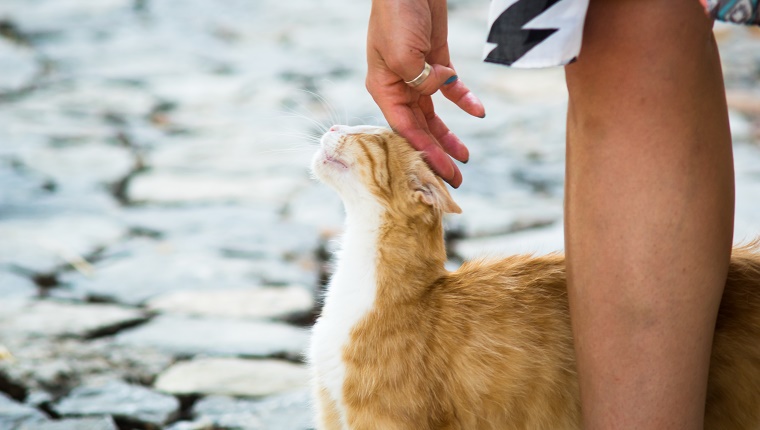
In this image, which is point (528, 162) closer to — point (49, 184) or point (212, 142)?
point (212, 142)

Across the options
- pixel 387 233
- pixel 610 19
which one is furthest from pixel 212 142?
pixel 610 19

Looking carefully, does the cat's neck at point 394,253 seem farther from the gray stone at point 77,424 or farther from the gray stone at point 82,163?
the gray stone at point 82,163

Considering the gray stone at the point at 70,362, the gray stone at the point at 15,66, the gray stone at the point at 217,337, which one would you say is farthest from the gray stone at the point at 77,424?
the gray stone at the point at 15,66

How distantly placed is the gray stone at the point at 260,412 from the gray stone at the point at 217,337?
0.23 m

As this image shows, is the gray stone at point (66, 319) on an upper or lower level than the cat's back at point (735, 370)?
lower

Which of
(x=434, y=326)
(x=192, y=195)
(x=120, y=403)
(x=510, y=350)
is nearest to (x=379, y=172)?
(x=434, y=326)

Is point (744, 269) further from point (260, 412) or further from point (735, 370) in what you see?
point (260, 412)

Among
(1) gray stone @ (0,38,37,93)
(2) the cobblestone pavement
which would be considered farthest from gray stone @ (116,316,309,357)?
(1) gray stone @ (0,38,37,93)

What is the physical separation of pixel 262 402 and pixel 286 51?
337 centimetres

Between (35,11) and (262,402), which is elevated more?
(35,11)

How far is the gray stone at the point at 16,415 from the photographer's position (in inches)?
67.5

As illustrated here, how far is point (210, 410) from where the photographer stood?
187cm

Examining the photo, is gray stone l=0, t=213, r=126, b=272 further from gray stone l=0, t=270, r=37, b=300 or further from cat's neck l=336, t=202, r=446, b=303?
cat's neck l=336, t=202, r=446, b=303

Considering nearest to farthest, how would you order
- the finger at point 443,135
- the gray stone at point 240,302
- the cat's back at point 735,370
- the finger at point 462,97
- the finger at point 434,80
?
the cat's back at point 735,370
the finger at point 434,80
the finger at point 462,97
the finger at point 443,135
the gray stone at point 240,302
